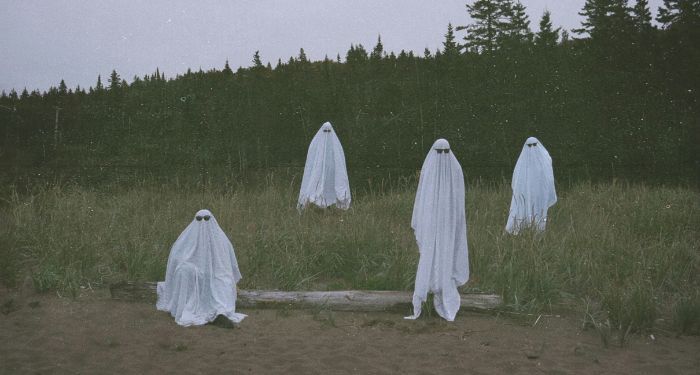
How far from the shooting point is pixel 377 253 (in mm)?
8312

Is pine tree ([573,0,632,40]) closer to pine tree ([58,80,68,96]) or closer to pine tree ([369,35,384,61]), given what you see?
pine tree ([369,35,384,61])

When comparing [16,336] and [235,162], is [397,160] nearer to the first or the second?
[235,162]

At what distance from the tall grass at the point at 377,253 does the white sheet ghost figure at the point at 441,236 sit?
718mm

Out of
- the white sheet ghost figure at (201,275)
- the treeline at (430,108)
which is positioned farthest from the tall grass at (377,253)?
the treeline at (430,108)

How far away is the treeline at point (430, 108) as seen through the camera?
70.8 feet

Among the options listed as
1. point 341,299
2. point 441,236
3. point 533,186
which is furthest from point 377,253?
point 533,186

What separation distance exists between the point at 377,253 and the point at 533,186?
3217 mm

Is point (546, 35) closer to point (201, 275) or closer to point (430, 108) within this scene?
point (430, 108)

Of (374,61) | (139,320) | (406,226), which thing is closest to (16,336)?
(139,320)

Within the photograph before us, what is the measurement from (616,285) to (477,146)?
54.6ft

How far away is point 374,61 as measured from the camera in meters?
31.7

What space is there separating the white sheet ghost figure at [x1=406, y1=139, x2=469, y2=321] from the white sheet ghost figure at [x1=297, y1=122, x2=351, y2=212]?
494 centimetres

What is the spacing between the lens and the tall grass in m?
7.11

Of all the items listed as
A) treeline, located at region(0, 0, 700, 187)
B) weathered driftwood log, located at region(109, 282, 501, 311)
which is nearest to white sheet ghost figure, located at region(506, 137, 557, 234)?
weathered driftwood log, located at region(109, 282, 501, 311)
